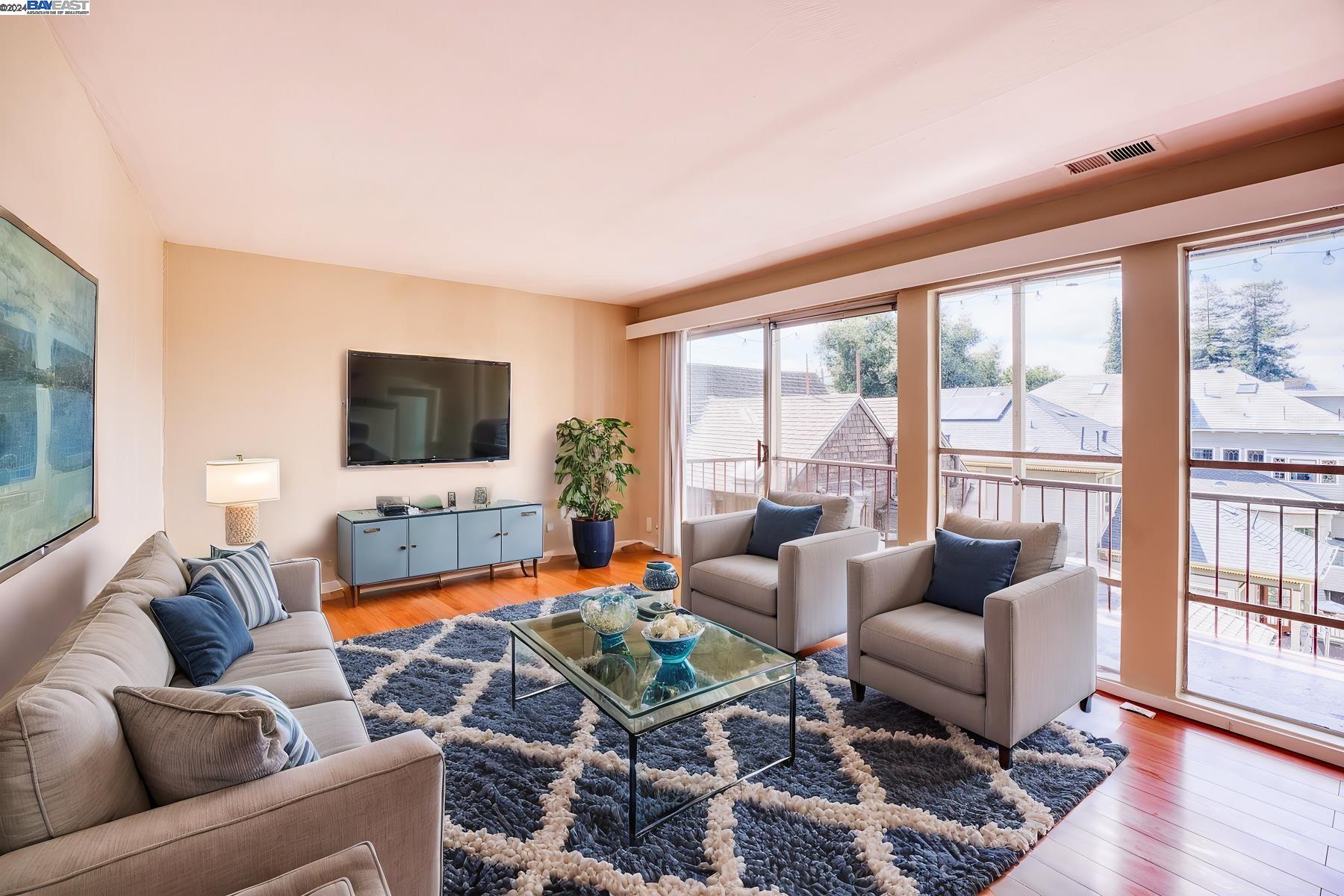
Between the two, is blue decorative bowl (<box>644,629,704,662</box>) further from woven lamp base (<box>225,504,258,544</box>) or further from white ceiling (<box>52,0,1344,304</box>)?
woven lamp base (<box>225,504,258,544</box>)

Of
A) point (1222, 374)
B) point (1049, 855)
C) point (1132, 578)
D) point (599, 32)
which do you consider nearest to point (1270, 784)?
point (1132, 578)

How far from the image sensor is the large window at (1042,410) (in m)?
3.13

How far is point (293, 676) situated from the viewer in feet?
6.82

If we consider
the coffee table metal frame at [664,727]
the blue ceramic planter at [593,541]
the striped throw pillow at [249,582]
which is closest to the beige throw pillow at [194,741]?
the coffee table metal frame at [664,727]

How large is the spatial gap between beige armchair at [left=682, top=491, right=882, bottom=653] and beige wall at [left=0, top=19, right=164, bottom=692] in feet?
9.21

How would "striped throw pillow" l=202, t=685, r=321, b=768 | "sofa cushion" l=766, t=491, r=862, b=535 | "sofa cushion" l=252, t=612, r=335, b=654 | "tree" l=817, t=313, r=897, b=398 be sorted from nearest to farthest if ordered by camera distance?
"striped throw pillow" l=202, t=685, r=321, b=768, "sofa cushion" l=252, t=612, r=335, b=654, "sofa cushion" l=766, t=491, r=862, b=535, "tree" l=817, t=313, r=897, b=398

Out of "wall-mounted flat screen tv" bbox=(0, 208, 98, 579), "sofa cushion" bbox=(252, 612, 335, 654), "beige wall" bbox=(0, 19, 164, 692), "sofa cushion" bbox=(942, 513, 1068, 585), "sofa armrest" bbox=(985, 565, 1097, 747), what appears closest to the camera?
"wall-mounted flat screen tv" bbox=(0, 208, 98, 579)

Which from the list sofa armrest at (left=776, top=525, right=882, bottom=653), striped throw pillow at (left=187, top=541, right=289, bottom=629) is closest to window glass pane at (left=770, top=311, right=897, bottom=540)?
sofa armrest at (left=776, top=525, right=882, bottom=653)

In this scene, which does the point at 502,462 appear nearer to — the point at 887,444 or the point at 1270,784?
the point at 887,444

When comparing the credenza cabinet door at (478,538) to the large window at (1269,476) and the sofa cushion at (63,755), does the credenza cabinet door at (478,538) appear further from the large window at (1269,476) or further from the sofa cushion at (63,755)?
the large window at (1269,476)

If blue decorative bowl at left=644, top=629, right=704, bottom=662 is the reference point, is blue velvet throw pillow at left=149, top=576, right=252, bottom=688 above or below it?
above

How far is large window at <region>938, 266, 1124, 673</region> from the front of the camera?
3127 mm

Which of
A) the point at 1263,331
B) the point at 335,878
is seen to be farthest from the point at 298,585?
the point at 1263,331

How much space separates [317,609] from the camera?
9.72 feet
